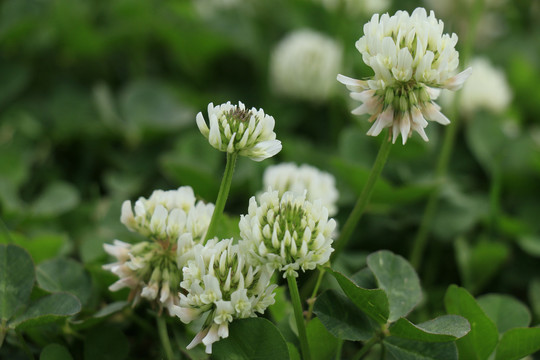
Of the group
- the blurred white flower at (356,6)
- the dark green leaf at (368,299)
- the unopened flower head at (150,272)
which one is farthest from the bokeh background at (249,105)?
the dark green leaf at (368,299)

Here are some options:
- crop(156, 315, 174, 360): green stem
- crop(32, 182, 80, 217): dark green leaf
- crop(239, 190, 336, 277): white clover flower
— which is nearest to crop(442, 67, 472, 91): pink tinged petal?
crop(239, 190, 336, 277): white clover flower

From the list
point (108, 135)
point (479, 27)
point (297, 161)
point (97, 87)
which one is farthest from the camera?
point (479, 27)

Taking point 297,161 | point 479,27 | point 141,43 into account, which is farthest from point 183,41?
point 479,27

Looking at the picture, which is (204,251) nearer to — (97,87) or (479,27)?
(97,87)

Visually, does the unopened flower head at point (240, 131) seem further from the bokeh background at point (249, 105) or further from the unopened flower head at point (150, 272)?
the bokeh background at point (249, 105)

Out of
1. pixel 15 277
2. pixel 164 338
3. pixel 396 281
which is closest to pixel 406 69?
pixel 396 281

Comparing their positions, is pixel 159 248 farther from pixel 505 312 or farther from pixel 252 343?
pixel 505 312
